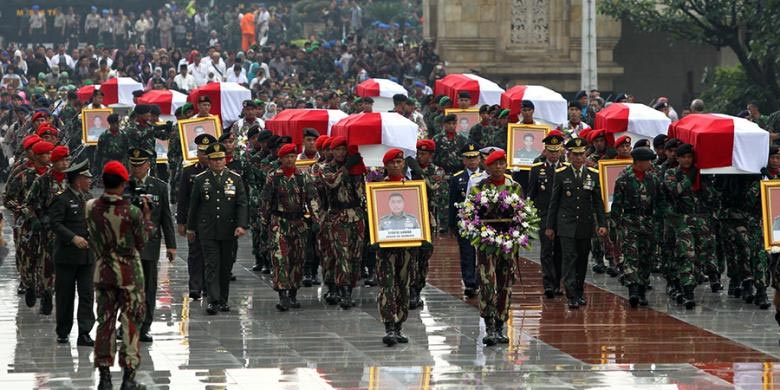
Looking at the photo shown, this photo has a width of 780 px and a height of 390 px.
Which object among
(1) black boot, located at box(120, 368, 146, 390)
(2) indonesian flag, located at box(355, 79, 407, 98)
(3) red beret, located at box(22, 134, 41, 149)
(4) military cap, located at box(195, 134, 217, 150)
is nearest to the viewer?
(1) black boot, located at box(120, 368, 146, 390)

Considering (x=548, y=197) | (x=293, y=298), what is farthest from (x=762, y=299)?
(x=293, y=298)

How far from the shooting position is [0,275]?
21984 mm

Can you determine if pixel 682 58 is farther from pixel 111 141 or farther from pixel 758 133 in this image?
pixel 758 133

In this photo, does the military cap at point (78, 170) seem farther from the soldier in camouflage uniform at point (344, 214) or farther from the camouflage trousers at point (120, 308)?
the soldier in camouflage uniform at point (344, 214)

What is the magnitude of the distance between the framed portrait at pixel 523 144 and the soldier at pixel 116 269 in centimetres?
1050

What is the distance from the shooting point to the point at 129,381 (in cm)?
1415

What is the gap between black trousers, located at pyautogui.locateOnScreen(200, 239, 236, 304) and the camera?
60.5 ft

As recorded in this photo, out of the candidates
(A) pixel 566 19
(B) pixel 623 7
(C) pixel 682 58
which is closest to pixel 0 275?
(B) pixel 623 7

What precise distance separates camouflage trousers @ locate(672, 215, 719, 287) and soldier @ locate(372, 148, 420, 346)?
3.33m

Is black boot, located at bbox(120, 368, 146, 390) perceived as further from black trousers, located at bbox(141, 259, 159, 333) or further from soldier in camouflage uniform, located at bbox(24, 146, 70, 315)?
soldier in camouflage uniform, located at bbox(24, 146, 70, 315)

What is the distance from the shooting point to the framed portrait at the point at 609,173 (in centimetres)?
1994

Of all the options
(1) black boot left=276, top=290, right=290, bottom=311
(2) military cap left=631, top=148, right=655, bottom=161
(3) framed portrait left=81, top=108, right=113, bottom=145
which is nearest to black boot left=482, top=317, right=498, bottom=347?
(1) black boot left=276, top=290, right=290, bottom=311

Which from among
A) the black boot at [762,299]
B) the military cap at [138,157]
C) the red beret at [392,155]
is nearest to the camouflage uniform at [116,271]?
the military cap at [138,157]

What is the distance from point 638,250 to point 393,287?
354cm
